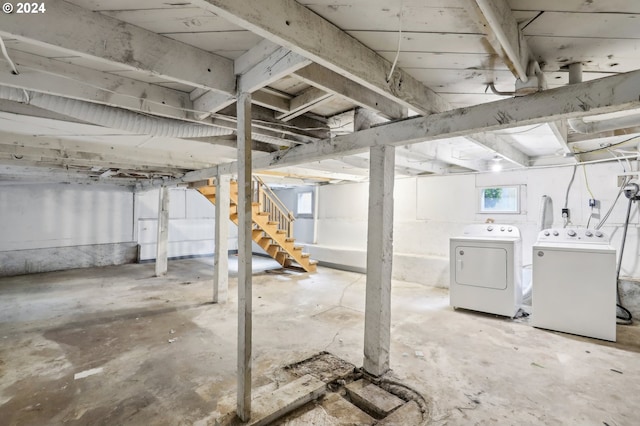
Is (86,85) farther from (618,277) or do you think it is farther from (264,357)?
(618,277)

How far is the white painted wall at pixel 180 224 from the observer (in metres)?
7.96

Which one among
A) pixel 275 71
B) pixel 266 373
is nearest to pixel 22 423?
pixel 266 373

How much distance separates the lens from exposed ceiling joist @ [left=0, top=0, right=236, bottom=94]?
1.17m

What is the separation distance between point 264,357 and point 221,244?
2188 millimetres

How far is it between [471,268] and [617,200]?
1.98m

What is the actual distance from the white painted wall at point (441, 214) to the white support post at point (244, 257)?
4.28 meters

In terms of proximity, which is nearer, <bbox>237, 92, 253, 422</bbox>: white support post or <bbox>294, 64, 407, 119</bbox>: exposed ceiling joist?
<bbox>294, 64, 407, 119</bbox>: exposed ceiling joist

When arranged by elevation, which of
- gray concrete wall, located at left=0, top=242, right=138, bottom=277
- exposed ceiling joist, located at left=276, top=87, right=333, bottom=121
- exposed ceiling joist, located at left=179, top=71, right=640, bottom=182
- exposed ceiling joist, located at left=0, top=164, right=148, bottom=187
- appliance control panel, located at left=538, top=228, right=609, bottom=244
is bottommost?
gray concrete wall, located at left=0, top=242, right=138, bottom=277

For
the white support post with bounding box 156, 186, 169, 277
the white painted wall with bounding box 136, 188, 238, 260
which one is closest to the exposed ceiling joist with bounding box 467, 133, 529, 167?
the white support post with bounding box 156, 186, 169, 277

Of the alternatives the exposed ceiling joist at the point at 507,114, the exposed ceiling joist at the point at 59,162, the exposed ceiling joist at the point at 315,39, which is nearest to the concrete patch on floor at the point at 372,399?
the exposed ceiling joist at the point at 507,114

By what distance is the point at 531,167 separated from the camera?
14.7 feet

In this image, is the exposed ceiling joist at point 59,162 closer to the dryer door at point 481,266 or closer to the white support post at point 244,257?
the white support post at point 244,257

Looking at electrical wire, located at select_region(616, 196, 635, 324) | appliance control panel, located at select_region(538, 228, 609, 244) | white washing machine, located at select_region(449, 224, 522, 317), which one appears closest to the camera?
appliance control panel, located at select_region(538, 228, 609, 244)

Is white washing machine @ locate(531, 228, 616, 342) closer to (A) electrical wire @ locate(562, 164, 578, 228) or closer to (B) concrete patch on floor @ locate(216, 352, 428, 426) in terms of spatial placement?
(A) electrical wire @ locate(562, 164, 578, 228)
